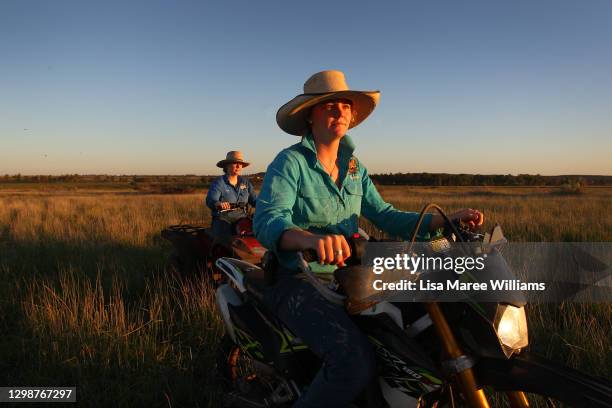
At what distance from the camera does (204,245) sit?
6.54 metres

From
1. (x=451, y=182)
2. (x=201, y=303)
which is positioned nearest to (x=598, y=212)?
(x=201, y=303)

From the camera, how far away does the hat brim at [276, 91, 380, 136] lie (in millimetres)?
2799

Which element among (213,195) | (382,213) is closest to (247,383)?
(382,213)

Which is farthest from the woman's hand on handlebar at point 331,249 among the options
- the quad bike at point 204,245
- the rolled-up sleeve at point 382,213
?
the quad bike at point 204,245

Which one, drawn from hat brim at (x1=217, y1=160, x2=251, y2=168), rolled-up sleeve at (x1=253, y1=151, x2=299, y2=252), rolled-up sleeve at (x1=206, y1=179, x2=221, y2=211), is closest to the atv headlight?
rolled-up sleeve at (x1=253, y1=151, x2=299, y2=252)

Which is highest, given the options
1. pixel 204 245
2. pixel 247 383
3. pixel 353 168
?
pixel 353 168

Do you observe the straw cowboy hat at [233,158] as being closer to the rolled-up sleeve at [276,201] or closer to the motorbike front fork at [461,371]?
the rolled-up sleeve at [276,201]

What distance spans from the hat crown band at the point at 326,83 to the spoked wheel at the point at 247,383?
1777 mm

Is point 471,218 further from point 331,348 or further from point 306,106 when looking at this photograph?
point 306,106

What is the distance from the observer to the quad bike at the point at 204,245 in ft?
19.7

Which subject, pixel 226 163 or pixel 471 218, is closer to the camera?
pixel 471 218

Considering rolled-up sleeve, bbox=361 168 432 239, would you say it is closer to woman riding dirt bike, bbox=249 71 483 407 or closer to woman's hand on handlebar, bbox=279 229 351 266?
woman riding dirt bike, bbox=249 71 483 407

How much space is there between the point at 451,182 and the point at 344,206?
73.1 metres

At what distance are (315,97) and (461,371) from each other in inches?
69.5
